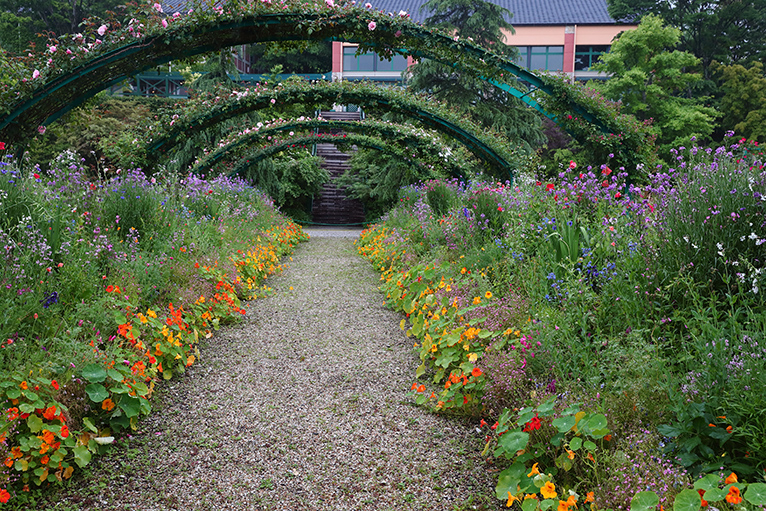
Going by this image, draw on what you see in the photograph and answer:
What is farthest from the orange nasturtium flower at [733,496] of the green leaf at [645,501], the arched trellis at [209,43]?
the arched trellis at [209,43]

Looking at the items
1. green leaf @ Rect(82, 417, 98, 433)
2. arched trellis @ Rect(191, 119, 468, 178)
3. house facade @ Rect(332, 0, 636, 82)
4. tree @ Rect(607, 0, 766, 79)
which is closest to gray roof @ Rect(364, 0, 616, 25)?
→ house facade @ Rect(332, 0, 636, 82)

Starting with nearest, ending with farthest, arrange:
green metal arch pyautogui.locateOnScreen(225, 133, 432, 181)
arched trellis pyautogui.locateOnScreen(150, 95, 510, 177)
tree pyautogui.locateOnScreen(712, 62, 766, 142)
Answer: arched trellis pyautogui.locateOnScreen(150, 95, 510, 177) → green metal arch pyautogui.locateOnScreen(225, 133, 432, 181) → tree pyautogui.locateOnScreen(712, 62, 766, 142)

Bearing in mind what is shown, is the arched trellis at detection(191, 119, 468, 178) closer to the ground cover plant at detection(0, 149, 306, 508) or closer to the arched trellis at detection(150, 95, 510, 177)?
the arched trellis at detection(150, 95, 510, 177)

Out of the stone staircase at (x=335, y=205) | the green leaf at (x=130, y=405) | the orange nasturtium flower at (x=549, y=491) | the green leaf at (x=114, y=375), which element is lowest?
the stone staircase at (x=335, y=205)

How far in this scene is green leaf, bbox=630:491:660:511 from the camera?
1674 millimetres

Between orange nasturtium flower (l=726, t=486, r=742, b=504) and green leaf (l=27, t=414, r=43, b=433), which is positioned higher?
orange nasturtium flower (l=726, t=486, r=742, b=504)

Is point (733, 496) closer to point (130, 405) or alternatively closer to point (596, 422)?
point (596, 422)

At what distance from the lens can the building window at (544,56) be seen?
88.4 ft

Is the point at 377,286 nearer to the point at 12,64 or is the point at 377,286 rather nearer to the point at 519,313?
the point at 519,313

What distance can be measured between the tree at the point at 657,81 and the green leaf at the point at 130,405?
696 inches

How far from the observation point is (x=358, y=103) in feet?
30.4

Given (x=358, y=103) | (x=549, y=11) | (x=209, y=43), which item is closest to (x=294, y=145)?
(x=358, y=103)

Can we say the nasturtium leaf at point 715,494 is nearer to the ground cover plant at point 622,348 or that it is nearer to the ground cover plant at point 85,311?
the ground cover plant at point 622,348

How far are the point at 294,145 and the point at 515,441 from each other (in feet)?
39.3
